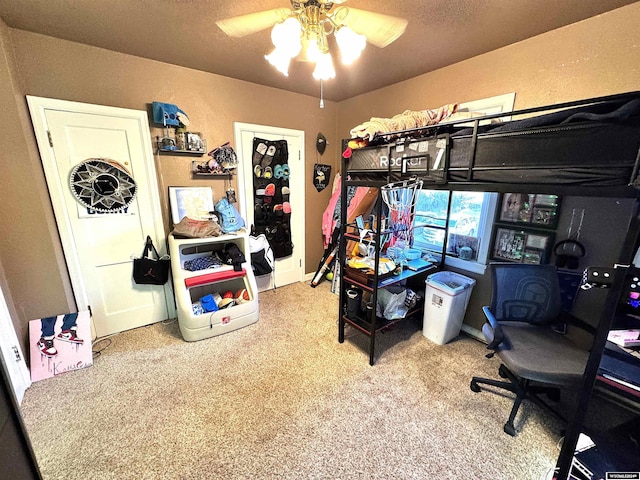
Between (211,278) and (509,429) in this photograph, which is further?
(211,278)

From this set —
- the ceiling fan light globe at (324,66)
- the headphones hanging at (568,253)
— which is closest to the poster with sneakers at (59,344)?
the ceiling fan light globe at (324,66)

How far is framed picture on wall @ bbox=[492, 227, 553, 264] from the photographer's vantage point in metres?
1.98

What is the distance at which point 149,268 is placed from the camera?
8.03ft

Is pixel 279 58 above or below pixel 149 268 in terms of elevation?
above

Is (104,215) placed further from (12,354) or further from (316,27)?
(316,27)

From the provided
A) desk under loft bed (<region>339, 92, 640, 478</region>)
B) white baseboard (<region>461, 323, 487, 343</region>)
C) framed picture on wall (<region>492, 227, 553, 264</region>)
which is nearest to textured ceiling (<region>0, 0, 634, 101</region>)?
desk under loft bed (<region>339, 92, 640, 478</region>)

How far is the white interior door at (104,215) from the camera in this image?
2.00 meters

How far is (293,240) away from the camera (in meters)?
3.52

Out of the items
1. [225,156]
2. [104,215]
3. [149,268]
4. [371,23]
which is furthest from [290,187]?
[371,23]

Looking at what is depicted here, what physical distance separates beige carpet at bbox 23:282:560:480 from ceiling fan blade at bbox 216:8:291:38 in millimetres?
2275

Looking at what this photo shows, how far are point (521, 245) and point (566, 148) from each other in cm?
132

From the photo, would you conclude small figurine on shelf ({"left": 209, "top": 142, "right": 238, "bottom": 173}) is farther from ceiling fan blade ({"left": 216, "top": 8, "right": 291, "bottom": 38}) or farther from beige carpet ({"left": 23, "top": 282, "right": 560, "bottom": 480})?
beige carpet ({"left": 23, "top": 282, "right": 560, "bottom": 480})

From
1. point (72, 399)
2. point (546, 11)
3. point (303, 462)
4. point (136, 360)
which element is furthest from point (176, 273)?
point (546, 11)

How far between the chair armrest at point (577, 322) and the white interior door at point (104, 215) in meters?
3.46
